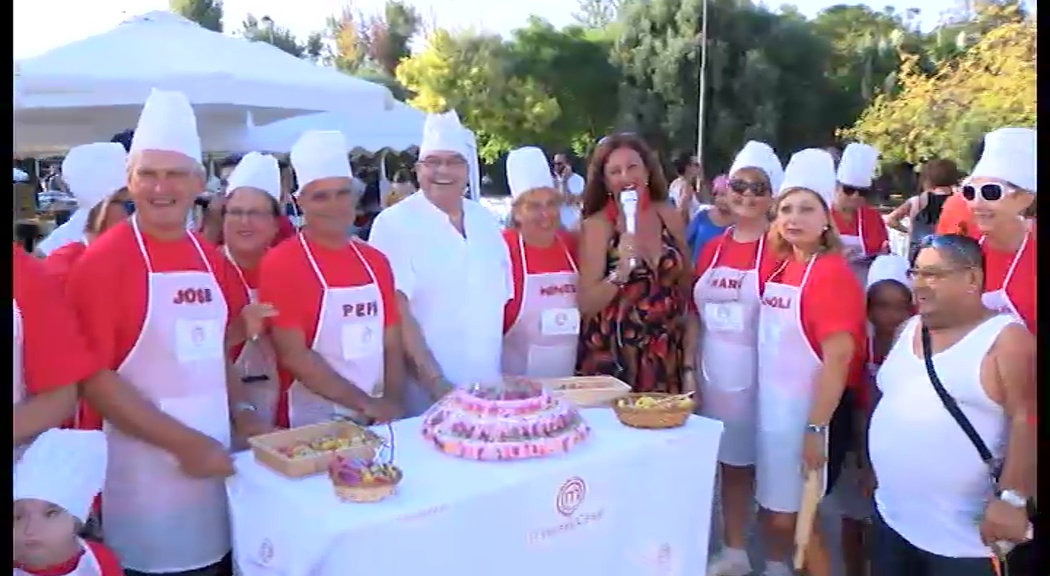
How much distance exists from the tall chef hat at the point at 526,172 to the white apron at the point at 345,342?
37.5 inches

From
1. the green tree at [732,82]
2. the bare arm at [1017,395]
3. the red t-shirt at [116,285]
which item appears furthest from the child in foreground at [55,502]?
the green tree at [732,82]

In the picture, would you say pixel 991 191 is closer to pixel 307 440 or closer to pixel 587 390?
pixel 587 390

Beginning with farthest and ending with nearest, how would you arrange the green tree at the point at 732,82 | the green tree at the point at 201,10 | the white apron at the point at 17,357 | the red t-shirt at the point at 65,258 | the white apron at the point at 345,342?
the green tree at the point at 201,10 < the green tree at the point at 732,82 < the white apron at the point at 345,342 < the red t-shirt at the point at 65,258 < the white apron at the point at 17,357

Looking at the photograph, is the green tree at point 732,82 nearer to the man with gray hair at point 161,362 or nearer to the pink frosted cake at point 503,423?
the pink frosted cake at point 503,423

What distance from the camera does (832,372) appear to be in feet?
10.5

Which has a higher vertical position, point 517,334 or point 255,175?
point 255,175

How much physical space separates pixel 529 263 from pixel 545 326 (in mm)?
246

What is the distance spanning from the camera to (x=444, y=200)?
11.5 feet

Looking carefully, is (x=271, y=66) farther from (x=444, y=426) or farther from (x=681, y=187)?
(x=444, y=426)

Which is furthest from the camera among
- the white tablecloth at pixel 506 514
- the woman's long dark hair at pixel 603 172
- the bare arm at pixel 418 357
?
the woman's long dark hair at pixel 603 172

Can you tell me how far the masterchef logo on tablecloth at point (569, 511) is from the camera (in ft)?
8.54

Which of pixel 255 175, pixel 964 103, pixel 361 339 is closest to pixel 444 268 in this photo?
pixel 361 339

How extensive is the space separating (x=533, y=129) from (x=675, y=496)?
24.9 m

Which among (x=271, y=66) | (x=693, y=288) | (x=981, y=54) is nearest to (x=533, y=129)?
(x=981, y=54)
